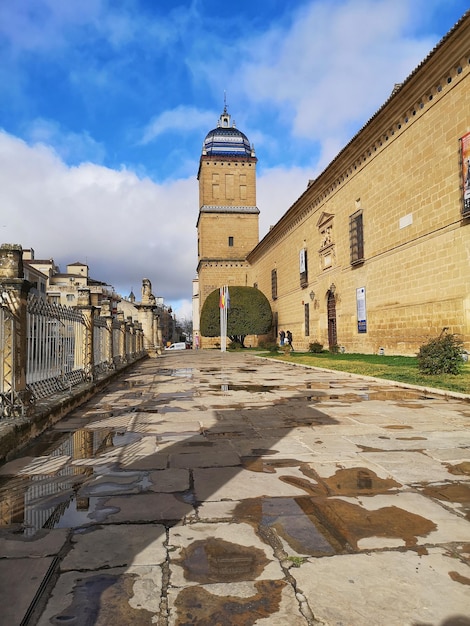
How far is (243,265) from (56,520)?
44.2 metres

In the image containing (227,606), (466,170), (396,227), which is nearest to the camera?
(227,606)

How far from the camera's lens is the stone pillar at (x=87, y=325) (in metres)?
8.68

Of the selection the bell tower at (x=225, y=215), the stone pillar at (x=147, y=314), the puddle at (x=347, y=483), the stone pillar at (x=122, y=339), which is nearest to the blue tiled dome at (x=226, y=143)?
the bell tower at (x=225, y=215)

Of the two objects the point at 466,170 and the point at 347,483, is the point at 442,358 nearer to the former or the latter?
the point at 466,170

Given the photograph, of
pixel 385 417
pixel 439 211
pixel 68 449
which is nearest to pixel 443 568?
pixel 68 449

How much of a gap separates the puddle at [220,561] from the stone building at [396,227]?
12.7 m

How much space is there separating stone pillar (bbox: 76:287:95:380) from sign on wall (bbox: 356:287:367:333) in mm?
14092

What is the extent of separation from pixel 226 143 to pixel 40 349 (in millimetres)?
46088

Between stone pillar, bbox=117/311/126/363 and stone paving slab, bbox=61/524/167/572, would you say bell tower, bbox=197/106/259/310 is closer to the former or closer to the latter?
stone pillar, bbox=117/311/126/363

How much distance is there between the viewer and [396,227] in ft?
56.0

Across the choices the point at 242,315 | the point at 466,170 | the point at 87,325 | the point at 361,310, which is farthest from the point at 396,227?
the point at 242,315

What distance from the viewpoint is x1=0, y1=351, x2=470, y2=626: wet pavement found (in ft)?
5.64

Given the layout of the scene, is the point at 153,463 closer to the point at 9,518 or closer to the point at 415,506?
the point at 9,518

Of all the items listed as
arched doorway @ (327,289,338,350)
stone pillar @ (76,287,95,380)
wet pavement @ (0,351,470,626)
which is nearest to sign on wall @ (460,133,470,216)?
wet pavement @ (0,351,470,626)
